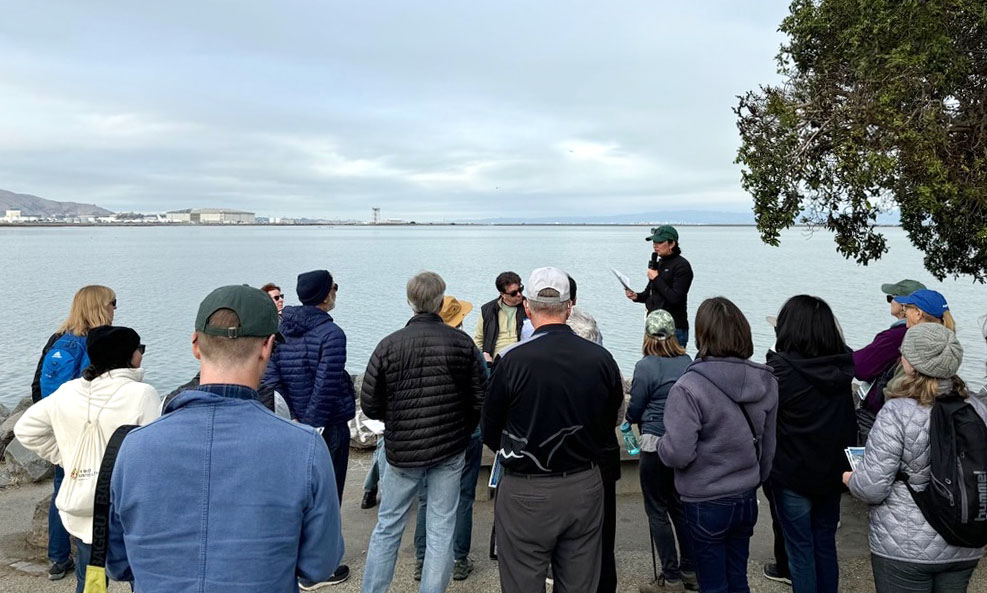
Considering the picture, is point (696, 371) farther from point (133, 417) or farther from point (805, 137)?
point (805, 137)

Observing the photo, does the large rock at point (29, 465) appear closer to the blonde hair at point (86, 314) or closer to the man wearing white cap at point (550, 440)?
the blonde hair at point (86, 314)

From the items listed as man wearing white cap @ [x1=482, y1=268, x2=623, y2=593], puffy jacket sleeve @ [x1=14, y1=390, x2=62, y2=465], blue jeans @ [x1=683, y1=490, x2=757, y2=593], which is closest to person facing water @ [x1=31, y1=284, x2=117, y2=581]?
puffy jacket sleeve @ [x1=14, y1=390, x2=62, y2=465]

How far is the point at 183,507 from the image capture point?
5.69 feet

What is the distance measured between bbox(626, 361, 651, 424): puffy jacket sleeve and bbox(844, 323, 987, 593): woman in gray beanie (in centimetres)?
123

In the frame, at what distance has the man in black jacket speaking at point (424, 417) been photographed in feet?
12.0

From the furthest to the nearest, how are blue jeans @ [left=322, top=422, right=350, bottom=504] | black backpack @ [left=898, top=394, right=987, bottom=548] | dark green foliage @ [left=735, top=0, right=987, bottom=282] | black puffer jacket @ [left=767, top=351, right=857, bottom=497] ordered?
dark green foliage @ [left=735, top=0, right=987, bottom=282] → blue jeans @ [left=322, top=422, right=350, bottom=504] → black puffer jacket @ [left=767, top=351, right=857, bottom=497] → black backpack @ [left=898, top=394, right=987, bottom=548]

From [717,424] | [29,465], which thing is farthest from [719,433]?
[29,465]

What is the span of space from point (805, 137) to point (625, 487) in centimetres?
442

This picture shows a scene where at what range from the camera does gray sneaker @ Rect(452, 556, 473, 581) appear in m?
4.33

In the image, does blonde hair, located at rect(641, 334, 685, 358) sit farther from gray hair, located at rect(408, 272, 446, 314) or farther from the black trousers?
gray hair, located at rect(408, 272, 446, 314)

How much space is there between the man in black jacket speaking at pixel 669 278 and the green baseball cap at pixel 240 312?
197 inches

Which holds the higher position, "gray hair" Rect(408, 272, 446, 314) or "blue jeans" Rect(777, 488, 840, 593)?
"gray hair" Rect(408, 272, 446, 314)

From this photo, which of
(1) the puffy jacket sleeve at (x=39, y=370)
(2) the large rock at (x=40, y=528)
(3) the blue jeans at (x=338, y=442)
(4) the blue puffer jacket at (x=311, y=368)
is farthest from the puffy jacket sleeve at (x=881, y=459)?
(2) the large rock at (x=40, y=528)

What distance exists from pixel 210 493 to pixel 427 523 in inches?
87.5
